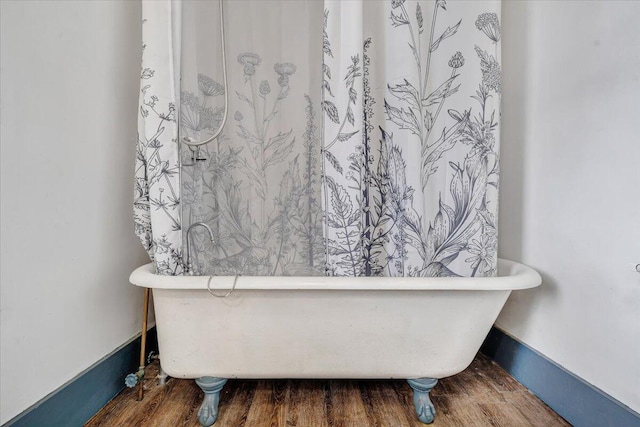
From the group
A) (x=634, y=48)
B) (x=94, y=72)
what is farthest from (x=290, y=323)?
(x=634, y=48)

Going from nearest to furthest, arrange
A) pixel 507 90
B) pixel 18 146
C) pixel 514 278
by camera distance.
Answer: pixel 18 146 → pixel 514 278 → pixel 507 90

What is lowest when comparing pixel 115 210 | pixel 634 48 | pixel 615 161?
pixel 115 210

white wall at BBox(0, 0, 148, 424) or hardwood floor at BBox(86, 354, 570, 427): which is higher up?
white wall at BBox(0, 0, 148, 424)

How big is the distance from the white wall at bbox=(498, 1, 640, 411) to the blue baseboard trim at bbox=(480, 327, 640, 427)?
28 millimetres

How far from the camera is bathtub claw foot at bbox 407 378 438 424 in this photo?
2.94 ft

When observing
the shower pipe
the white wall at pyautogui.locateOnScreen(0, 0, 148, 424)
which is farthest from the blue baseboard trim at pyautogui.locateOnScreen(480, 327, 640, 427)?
the white wall at pyautogui.locateOnScreen(0, 0, 148, 424)

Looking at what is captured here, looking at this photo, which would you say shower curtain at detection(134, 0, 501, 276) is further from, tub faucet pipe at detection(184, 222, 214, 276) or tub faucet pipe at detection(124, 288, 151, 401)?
tub faucet pipe at detection(124, 288, 151, 401)

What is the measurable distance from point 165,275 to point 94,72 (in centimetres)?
67

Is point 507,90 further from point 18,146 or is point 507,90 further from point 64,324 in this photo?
point 64,324

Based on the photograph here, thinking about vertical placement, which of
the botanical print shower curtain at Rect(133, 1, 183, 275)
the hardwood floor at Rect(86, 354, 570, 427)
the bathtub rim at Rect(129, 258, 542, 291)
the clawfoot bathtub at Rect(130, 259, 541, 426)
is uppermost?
the botanical print shower curtain at Rect(133, 1, 183, 275)

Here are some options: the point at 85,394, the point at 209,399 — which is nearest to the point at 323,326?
the point at 209,399

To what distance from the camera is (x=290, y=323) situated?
2.83ft

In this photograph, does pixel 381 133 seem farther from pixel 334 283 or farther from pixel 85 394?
pixel 85 394

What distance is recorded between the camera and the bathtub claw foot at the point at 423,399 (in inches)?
35.3
